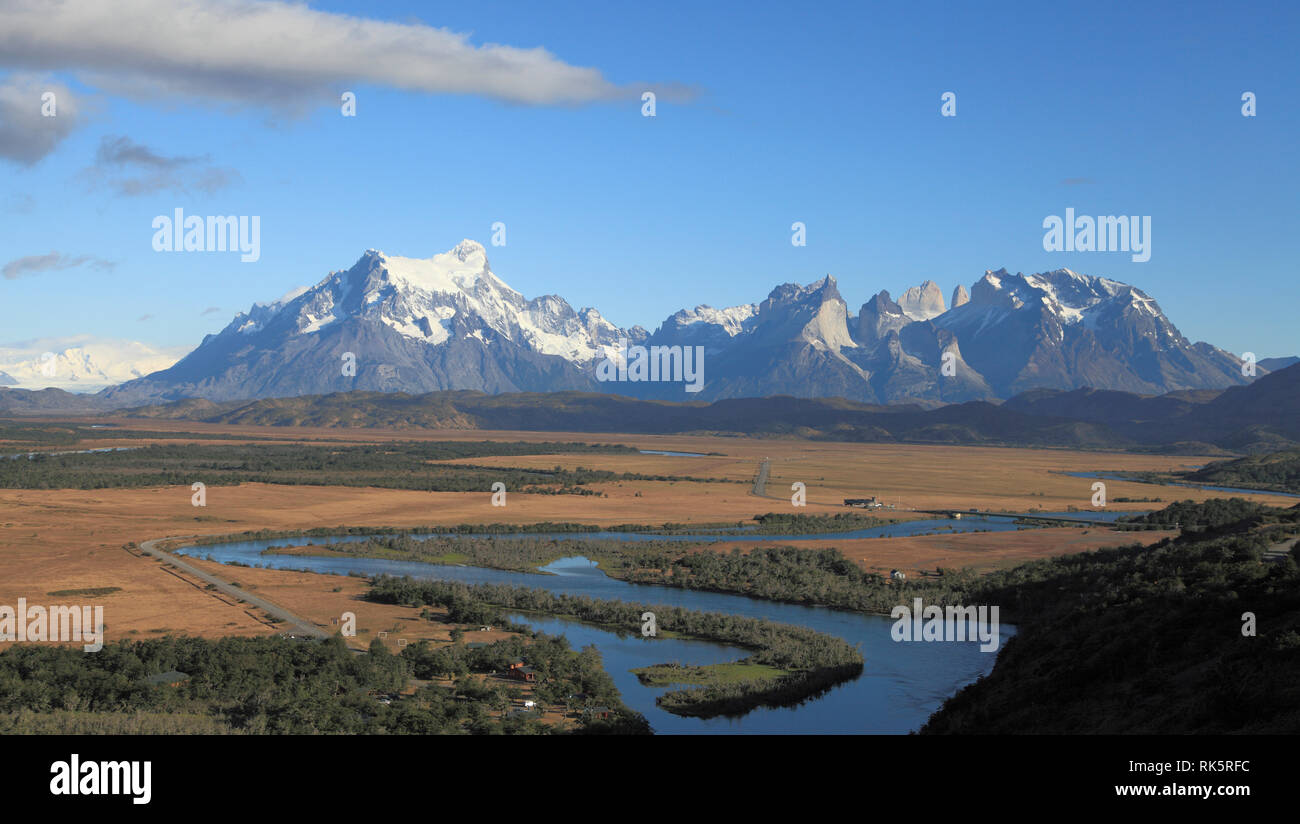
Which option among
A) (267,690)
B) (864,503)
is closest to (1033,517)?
(864,503)

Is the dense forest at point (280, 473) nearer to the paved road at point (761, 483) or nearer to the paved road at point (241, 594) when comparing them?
the paved road at point (761, 483)

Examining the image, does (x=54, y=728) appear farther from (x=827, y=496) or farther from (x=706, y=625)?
(x=827, y=496)

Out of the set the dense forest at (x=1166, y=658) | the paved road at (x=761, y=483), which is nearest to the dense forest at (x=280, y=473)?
the paved road at (x=761, y=483)

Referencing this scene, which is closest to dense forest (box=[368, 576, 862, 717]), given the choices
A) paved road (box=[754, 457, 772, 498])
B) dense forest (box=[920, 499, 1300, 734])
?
dense forest (box=[920, 499, 1300, 734])

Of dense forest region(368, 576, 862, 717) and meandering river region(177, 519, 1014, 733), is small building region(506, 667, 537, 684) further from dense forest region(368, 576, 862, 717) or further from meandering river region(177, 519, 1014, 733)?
dense forest region(368, 576, 862, 717)

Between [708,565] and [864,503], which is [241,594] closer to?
[708,565]

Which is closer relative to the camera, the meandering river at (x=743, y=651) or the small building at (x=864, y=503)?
the meandering river at (x=743, y=651)
